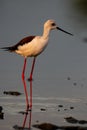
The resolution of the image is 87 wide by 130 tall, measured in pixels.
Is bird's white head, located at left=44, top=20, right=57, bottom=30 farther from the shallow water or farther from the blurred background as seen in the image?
the blurred background

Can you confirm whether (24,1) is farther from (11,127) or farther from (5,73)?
(11,127)

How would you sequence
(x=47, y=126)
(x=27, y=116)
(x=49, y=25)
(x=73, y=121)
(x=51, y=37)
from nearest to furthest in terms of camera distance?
1. (x=47, y=126)
2. (x=73, y=121)
3. (x=27, y=116)
4. (x=49, y=25)
5. (x=51, y=37)

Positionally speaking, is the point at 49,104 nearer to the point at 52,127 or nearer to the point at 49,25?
the point at 52,127

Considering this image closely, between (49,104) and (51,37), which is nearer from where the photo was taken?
(49,104)

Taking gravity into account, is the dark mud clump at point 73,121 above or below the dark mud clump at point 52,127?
above

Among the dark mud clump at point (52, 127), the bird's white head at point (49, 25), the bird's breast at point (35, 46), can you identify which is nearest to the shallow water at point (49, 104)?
the dark mud clump at point (52, 127)

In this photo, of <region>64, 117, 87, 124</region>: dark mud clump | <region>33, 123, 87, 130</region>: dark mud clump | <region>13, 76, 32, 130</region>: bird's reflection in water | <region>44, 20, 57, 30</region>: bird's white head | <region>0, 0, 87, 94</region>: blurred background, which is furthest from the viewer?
<region>0, 0, 87, 94</region>: blurred background

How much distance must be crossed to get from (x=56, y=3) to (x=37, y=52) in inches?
692

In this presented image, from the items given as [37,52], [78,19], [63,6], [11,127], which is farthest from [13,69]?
[63,6]

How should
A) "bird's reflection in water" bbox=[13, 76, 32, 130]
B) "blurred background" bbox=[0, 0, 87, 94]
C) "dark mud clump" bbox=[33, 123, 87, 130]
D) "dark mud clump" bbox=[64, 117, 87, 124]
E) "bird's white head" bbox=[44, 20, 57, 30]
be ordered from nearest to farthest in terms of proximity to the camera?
"dark mud clump" bbox=[33, 123, 87, 130]
"bird's reflection in water" bbox=[13, 76, 32, 130]
"dark mud clump" bbox=[64, 117, 87, 124]
"bird's white head" bbox=[44, 20, 57, 30]
"blurred background" bbox=[0, 0, 87, 94]

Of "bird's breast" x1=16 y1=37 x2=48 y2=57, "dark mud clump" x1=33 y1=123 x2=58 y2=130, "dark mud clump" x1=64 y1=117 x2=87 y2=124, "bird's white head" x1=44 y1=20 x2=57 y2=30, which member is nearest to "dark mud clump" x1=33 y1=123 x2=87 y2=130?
"dark mud clump" x1=33 y1=123 x2=58 y2=130

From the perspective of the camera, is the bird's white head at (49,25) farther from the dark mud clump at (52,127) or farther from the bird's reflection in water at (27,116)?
the dark mud clump at (52,127)

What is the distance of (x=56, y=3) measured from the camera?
3019 centimetres

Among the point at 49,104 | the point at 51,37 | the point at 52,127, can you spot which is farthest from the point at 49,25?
the point at 51,37
